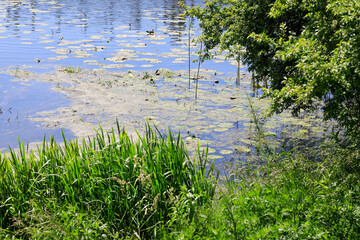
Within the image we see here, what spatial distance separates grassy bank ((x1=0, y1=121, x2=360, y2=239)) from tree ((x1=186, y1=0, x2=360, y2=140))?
2.44ft

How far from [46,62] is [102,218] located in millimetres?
10357

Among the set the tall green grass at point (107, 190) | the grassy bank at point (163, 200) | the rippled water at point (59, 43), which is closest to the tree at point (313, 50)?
the grassy bank at point (163, 200)

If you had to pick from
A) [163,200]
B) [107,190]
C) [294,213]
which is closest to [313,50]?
[294,213]

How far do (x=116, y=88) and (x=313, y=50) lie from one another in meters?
6.92

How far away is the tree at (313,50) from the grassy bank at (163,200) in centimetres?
74

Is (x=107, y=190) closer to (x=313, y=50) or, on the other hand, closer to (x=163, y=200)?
(x=163, y=200)

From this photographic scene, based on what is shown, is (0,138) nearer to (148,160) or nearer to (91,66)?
(148,160)

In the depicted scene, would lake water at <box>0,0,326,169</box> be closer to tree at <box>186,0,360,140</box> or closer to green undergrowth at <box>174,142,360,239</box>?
tree at <box>186,0,360,140</box>

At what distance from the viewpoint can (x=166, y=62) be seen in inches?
548

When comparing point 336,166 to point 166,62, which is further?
point 166,62

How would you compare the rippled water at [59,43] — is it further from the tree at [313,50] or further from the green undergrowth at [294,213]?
the green undergrowth at [294,213]

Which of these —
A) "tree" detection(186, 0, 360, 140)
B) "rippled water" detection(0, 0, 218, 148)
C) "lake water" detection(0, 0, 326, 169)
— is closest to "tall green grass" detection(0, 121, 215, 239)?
"lake water" detection(0, 0, 326, 169)

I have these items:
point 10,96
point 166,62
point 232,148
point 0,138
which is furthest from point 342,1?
point 166,62

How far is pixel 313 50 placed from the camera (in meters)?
5.14
